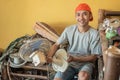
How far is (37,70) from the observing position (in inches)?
83.0

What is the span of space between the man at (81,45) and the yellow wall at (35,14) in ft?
1.14

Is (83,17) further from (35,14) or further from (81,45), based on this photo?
(35,14)

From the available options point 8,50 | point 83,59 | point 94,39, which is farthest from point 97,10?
point 8,50

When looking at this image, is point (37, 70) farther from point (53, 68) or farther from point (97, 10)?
point (97, 10)

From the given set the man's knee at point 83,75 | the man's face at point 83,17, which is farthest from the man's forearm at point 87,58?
the man's face at point 83,17

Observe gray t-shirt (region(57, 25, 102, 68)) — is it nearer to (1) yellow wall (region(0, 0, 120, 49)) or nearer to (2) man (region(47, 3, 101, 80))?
(2) man (region(47, 3, 101, 80))

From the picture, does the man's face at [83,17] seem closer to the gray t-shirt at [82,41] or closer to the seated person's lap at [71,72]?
the gray t-shirt at [82,41]

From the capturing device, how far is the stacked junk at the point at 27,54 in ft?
6.45

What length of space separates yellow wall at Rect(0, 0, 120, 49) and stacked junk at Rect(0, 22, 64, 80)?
0.14 metres

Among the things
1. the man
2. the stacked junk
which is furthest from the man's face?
the stacked junk

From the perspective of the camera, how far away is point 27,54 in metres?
1.97

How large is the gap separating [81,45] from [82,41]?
3 cm

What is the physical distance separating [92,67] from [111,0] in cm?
65

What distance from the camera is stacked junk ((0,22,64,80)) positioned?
1.97 metres
